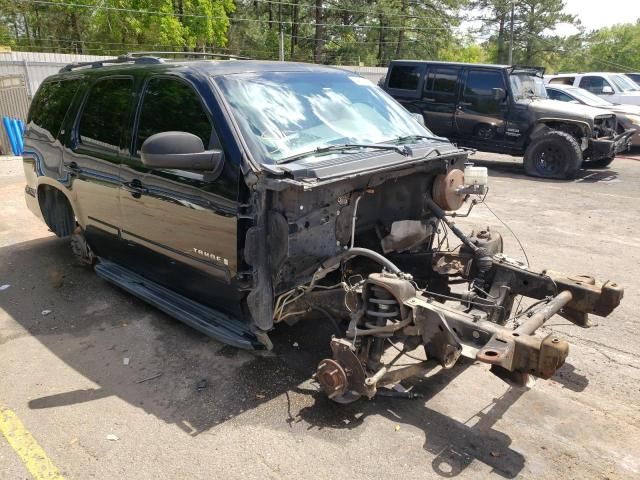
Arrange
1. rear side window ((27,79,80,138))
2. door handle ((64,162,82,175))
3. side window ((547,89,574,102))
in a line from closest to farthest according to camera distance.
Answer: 1. door handle ((64,162,82,175))
2. rear side window ((27,79,80,138))
3. side window ((547,89,574,102))

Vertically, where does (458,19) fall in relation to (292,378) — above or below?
above

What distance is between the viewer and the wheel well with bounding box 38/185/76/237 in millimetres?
5699

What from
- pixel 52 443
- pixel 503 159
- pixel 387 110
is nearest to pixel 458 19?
pixel 503 159

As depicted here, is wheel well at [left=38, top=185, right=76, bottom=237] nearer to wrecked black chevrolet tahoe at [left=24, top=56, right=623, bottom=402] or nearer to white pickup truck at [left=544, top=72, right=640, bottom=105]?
wrecked black chevrolet tahoe at [left=24, top=56, right=623, bottom=402]

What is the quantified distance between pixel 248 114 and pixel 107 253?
2364 millimetres

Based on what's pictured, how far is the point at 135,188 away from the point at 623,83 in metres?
17.2

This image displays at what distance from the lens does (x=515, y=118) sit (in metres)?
11.3

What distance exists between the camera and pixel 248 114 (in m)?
3.57

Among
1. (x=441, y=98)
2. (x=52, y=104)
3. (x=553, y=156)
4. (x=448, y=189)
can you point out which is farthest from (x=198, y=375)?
(x=441, y=98)


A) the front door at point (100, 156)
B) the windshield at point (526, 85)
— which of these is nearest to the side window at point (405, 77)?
the windshield at point (526, 85)

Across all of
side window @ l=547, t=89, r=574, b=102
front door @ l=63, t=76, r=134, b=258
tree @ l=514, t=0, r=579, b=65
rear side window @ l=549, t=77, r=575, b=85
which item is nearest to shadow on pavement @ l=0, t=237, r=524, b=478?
front door @ l=63, t=76, r=134, b=258

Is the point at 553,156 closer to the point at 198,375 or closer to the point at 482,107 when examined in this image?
the point at 482,107

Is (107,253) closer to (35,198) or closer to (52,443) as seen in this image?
(35,198)

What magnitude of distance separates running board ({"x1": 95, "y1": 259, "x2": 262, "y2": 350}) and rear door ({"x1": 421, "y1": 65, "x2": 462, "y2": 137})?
356 inches
